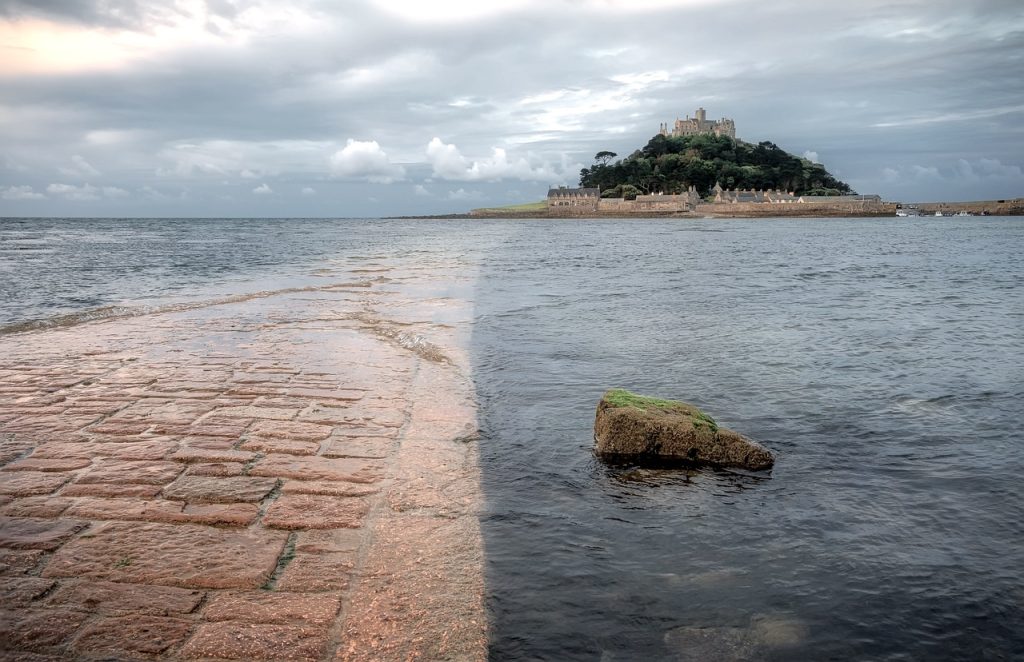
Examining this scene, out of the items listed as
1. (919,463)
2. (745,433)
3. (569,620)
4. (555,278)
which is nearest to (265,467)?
(569,620)

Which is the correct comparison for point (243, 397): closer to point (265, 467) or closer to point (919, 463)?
point (265, 467)

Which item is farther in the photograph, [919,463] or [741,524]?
[919,463]

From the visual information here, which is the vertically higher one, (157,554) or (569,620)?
(157,554)

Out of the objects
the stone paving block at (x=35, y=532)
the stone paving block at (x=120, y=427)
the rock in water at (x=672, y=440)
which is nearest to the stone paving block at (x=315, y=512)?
the stone paving block at (x=35, y=532)

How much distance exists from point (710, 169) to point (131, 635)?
161m

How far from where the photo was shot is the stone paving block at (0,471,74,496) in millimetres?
4703

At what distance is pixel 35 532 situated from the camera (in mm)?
4098

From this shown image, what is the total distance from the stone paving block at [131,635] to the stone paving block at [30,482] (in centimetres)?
200

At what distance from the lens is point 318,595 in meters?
3.60

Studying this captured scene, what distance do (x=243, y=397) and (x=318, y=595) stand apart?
430 centimetres

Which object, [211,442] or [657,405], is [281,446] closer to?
[211,442]

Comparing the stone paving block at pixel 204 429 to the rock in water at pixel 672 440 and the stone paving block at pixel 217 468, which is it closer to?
the stone paving block at pixel 217 468

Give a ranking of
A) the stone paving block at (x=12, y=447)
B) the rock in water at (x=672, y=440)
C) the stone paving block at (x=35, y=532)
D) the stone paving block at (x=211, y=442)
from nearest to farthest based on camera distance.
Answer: the stone paving block at (x=35, y=532) → the stone paving block at (x=12, y=447) → the stone paving block at (x=211, y=442) → the rock in water at (x=672, y=440)

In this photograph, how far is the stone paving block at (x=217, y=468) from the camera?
5133mm
